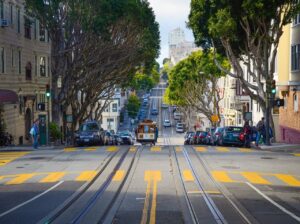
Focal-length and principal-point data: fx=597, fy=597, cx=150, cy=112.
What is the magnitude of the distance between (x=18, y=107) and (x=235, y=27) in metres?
17.2

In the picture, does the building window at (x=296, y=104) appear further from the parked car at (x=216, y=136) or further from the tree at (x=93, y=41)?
the tree at (x=93, y=41)

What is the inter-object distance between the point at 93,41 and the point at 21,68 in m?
6.06

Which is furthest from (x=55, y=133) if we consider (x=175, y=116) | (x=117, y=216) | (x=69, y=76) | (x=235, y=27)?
(x=175, y=116)

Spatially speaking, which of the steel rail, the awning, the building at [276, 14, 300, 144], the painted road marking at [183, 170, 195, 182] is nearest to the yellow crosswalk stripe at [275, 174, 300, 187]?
the steel rail

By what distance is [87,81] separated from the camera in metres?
46.4

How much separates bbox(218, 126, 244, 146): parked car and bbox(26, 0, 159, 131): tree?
34.3ft

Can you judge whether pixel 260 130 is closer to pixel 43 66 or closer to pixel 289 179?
pixel 289 179

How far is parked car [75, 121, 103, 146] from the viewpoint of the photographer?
38200mm

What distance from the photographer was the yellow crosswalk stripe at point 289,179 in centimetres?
1967

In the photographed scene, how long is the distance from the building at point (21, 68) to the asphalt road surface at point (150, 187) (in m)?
11.6

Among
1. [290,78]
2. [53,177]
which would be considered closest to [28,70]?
[290,78]

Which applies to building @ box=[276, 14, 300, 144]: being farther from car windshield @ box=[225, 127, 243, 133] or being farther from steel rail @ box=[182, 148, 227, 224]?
steel rail @ box=[182, 148, 227, 224]

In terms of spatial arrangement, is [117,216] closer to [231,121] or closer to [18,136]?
[18,136]

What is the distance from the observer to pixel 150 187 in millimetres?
18422
